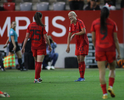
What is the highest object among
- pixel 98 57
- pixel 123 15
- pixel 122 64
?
pixel 123 15

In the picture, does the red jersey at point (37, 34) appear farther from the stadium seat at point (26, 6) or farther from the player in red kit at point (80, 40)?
the stadium seat at point (26, 6)

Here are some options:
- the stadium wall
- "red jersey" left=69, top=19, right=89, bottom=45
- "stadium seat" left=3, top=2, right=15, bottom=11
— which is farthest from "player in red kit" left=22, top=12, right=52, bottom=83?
"stadium seat" left=3, top=2, right=15, bottom=11

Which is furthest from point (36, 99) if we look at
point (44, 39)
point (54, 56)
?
point (54, 56)

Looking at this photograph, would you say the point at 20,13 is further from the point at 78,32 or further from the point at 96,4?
the point at 78,32

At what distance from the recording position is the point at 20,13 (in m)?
18.2

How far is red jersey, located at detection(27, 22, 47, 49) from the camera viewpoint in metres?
9.25

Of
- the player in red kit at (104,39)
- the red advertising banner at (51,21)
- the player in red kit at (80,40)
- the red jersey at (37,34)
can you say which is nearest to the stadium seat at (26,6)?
the red advertising banner at (51,21)

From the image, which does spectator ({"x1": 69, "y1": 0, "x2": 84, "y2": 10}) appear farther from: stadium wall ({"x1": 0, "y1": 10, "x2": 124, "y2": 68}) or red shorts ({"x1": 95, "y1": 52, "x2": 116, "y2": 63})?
red shorts ({"x1": 95, "y1": 52, "x2": 116, "y2": 63})

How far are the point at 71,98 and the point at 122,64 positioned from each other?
1125 centimetres

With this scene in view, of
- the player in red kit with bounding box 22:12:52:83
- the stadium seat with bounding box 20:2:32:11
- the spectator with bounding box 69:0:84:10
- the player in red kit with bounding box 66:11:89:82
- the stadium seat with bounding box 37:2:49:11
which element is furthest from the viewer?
the stadium seat with bounding box 20:2:32:11

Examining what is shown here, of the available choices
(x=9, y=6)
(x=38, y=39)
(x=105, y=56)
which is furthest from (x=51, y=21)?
A: (x=105, y=56)

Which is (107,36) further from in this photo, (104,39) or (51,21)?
(51,21)

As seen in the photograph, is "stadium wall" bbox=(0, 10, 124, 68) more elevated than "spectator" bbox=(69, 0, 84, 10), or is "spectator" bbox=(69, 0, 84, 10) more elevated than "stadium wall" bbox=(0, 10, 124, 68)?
"spectator" bbox=(69, 0, 84, 10)

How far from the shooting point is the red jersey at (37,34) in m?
9.25
